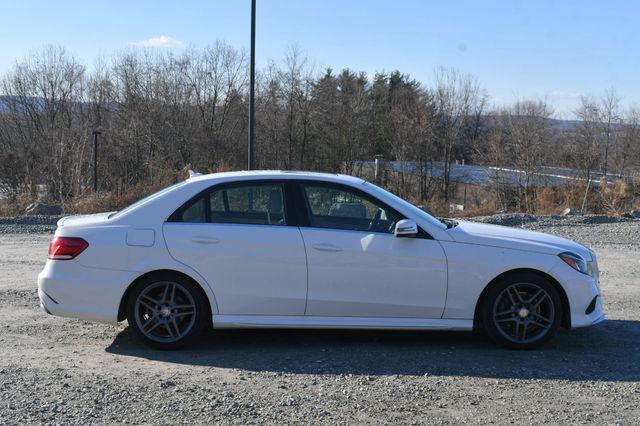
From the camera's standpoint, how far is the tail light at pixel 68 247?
592cm

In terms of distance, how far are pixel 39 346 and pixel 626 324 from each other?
5870mm

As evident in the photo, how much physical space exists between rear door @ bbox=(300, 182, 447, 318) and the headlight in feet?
3.62

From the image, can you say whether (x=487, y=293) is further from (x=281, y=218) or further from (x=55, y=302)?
(x=55, y=302)

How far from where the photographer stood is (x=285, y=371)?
539 centimetres

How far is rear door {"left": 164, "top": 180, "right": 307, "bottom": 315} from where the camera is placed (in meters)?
5.86

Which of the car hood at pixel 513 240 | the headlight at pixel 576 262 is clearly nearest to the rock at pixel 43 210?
the car hood at pixel 513 240

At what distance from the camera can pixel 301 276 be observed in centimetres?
588

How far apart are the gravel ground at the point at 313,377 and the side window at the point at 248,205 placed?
3.84 ft

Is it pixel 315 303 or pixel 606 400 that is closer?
pixel 606 400

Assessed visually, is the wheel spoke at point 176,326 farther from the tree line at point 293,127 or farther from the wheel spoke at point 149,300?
the tree line at point 293,127

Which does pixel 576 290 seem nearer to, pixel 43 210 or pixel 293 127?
pixel 43 210

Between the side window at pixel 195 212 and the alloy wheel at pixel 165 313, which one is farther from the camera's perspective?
the side window at pixel 195 212

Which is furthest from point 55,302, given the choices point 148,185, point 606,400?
point 148,185

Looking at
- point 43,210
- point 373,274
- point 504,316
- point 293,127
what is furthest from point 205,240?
point 293,127
